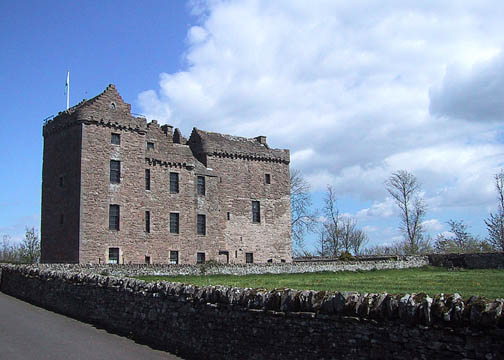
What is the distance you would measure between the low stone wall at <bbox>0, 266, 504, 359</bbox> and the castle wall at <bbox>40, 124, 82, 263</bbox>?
22826 millimetres

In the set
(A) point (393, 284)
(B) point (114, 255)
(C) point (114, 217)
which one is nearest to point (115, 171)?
(C) point (114, 217)

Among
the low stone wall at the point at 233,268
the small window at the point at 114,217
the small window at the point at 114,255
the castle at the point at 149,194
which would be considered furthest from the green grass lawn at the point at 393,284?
the castle at the point at 149,194

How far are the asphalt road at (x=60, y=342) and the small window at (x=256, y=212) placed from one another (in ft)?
111

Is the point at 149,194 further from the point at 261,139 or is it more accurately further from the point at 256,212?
the point at 261,139

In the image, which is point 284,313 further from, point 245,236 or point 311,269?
point 245,236

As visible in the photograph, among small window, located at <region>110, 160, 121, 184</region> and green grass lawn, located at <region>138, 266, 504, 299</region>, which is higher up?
small window, located at <region>110, 160, 121, 184</region>

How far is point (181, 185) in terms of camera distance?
4388 cm

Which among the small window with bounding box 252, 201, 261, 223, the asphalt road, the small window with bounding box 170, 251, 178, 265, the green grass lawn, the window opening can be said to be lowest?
the asphalt road

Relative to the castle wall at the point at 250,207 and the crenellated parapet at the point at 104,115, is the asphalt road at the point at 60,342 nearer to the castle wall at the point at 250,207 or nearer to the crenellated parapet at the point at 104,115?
the crenellated parapet at the point at 104,115

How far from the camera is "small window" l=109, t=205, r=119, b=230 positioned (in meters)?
38.1

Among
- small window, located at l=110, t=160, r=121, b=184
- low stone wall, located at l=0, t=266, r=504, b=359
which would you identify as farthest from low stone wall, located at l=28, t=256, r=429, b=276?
low stone wall, located at l=0, t=266, r=504, b=359

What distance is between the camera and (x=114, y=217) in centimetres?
3831

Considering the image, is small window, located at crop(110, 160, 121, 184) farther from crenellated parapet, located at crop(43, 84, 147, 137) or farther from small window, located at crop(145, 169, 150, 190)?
small window, located at crop(145, 169, 150, 190)

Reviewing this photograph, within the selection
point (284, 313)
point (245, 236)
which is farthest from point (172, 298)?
point (245, 236)
